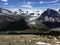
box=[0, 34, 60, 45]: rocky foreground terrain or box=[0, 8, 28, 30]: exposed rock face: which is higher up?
box=[0, 8, 28, 30]: exposed rock face

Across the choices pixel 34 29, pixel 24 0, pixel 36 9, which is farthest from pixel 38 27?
pixel 24 0

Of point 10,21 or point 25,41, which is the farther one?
point 10,21

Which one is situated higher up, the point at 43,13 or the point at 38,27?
the point at 43,13

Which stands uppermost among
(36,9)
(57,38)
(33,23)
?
(36,9)

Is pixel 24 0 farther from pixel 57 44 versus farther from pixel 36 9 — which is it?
pixel 57 44

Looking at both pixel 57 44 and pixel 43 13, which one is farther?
pixel 43 13

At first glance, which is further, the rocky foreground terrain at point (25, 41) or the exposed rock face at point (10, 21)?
the exposed rock face at point (10, 21)

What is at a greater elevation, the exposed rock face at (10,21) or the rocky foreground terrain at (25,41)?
the exposed rock face at (10,21)

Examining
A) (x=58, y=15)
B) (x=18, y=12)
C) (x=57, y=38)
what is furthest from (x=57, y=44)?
(x=18, y=12)

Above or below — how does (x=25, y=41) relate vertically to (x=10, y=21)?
below

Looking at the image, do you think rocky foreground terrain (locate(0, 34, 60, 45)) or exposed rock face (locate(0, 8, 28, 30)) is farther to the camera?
exposed rock face (locate(0, 8, 28, 30))
